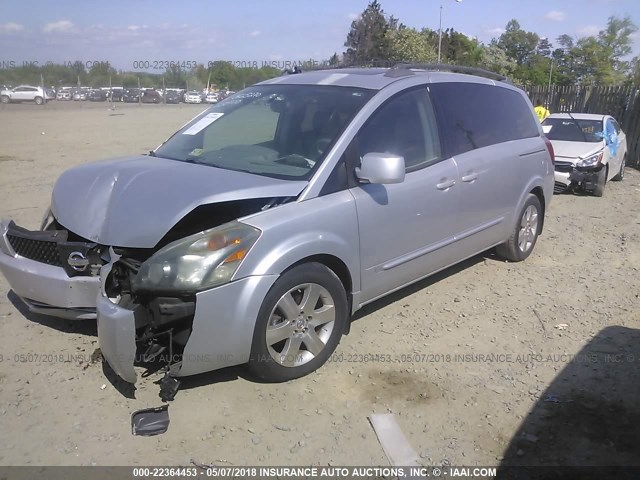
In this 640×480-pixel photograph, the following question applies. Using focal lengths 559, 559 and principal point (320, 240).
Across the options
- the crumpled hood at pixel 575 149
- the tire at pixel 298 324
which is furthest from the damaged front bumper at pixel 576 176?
the tire at pixel 298 324

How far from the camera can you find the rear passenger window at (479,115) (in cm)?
466

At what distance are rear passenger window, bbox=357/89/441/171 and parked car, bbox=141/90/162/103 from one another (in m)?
49.7

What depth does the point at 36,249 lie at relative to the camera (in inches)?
143

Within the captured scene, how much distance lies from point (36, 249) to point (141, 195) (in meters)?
0.84

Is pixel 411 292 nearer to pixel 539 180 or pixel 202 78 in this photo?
pixel 539 180

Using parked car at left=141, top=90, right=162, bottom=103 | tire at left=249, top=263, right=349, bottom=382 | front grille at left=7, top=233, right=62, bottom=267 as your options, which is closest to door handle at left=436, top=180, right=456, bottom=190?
tire at left=249, top=263, right=349, bottom=382

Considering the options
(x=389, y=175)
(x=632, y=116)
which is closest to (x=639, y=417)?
(x=389, y=175)

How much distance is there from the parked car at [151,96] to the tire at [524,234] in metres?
48.9

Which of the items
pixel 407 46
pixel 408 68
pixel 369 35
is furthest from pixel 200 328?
pixel 407 46

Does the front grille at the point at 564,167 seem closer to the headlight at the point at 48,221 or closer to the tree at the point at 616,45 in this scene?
the headlight at the point at 48,221

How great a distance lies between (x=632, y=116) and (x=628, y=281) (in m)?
12.3

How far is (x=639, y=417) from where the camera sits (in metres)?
3.33

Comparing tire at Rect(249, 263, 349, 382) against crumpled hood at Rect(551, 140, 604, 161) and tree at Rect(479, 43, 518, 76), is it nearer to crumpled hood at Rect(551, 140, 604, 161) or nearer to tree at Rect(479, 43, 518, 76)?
crumpled hood at Rect(551, 140, 604, 161)

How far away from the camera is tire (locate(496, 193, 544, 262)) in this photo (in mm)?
5820
